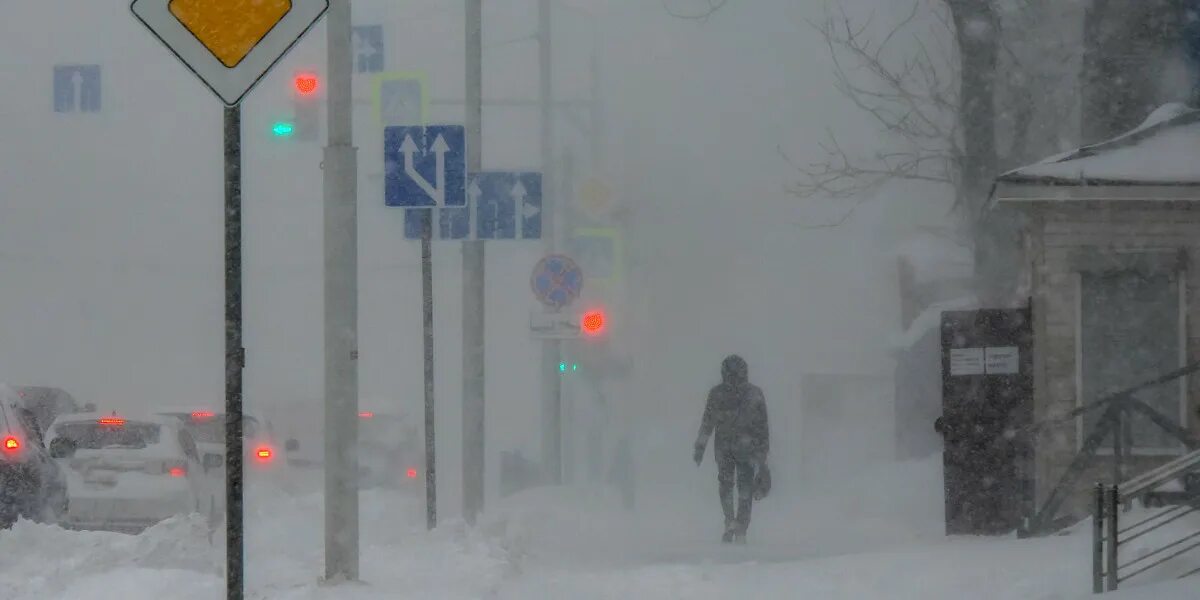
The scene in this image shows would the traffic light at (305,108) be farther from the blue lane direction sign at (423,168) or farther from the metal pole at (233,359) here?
the metal pole at (233,359)

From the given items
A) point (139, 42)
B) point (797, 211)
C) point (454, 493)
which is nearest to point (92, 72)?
point (454, 493)

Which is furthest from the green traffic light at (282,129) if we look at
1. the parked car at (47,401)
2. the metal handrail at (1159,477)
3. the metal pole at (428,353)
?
the parked car at (47,401)

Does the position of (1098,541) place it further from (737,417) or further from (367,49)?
(367,49)

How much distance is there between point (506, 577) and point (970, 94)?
1104 centimetres

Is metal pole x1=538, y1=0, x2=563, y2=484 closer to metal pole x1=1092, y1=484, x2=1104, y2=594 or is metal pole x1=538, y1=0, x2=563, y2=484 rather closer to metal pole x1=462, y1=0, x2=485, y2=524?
metal pole x1=462, y1=0, x2=485, y2=524

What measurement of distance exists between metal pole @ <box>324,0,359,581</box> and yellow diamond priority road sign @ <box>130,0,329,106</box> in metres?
4.43

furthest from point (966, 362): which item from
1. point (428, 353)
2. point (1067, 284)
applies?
Result: point (428, 353)

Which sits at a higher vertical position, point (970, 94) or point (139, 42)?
point (139, 42)

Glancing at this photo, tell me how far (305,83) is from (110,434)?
141 inches

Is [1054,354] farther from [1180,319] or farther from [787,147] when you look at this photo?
[787,147]

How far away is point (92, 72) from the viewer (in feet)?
77.5

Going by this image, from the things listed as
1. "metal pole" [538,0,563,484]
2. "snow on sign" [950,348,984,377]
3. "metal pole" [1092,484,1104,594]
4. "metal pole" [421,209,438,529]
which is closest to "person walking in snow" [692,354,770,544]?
"snow on sign" [950,348,984,377]

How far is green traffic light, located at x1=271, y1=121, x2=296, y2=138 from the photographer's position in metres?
15.6

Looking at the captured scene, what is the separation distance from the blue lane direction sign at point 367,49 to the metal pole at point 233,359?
15167 mm
